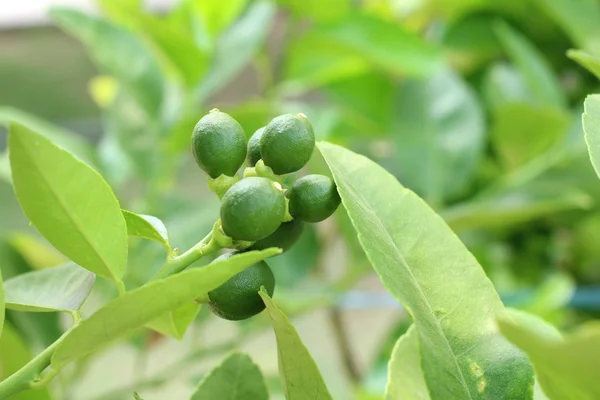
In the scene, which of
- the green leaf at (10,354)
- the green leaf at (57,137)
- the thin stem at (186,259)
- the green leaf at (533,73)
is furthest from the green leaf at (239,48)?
the thin stem at (186,259)

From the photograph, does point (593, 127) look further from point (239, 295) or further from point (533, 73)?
point (533, 73)

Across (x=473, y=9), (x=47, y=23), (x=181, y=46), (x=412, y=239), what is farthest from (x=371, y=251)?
(x=47, y=23)

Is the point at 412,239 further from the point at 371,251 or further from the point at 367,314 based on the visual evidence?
the point at 367,314

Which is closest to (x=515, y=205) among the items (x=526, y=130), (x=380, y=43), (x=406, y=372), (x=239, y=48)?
(x=526, y=130)

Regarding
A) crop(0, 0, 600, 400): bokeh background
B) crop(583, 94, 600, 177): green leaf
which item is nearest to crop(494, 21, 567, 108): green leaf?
crop(0, 0, 600, 400): bokeh background

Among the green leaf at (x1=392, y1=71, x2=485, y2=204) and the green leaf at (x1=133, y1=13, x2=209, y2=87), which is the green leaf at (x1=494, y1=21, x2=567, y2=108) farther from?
the green leaf at (x1=133, y1=13, x2=209, y2=87)
